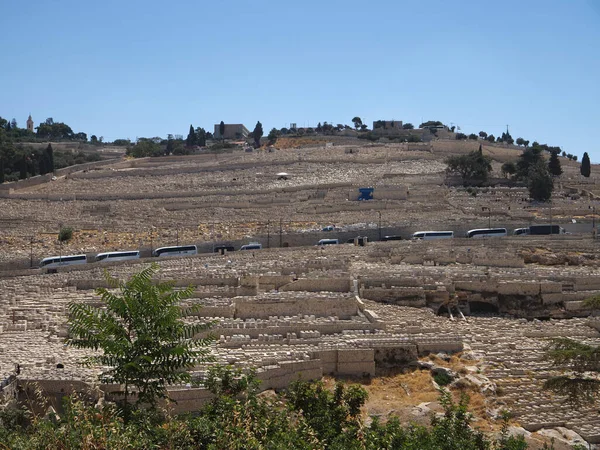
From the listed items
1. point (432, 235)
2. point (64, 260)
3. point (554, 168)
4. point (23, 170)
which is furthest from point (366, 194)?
point (23, 170)

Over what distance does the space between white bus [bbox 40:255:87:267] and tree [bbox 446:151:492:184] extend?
22033 millimetres

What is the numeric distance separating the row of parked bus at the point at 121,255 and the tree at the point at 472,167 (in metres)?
17.6

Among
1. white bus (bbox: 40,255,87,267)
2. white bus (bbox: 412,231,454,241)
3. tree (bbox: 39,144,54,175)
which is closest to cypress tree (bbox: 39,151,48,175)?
tree (bbox: 39,144,54,175)

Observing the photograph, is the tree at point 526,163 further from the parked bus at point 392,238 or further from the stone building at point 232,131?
the stone building at point 232,131

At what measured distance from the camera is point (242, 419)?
845cm

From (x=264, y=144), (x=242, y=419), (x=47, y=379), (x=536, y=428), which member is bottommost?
(x=536, y=428)

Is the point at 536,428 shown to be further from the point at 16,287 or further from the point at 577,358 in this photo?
the point at 16,287

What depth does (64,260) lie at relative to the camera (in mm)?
27656

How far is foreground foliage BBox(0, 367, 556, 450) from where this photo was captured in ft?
24.1

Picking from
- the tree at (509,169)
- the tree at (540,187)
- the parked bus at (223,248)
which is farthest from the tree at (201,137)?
the parked bus at (223,248)

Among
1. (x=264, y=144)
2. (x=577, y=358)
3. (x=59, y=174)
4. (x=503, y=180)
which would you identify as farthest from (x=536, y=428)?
(x=264, y=144)

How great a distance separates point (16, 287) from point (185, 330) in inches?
616

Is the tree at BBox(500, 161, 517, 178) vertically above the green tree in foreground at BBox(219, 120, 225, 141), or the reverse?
the green tree in foreground at BBox(219, 120, 225, 141)

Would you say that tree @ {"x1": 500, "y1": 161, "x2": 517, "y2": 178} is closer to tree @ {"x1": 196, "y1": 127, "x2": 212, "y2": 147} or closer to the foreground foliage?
tree @ {"x1": 196, "y1": 127, "x2": 212, "y2": 147}
